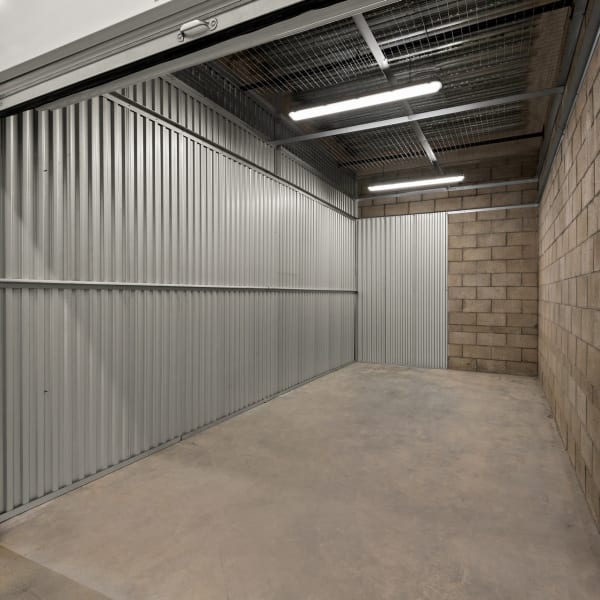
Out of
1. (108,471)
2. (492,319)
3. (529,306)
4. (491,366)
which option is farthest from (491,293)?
(108,471)

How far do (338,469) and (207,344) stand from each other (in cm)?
212

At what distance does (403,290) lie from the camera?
30.5 feet

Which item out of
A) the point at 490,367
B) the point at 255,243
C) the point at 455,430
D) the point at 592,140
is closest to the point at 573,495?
the point at 455,430

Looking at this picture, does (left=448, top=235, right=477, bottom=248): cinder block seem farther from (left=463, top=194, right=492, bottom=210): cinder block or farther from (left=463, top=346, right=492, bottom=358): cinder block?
(left=463, top=346, right=492, bottom=358): cinder block

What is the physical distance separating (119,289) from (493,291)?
24.1 feet

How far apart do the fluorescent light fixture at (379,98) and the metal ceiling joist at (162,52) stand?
2.82m

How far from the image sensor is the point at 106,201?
3715 millimetres

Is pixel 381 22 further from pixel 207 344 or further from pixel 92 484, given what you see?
pixel 92 484

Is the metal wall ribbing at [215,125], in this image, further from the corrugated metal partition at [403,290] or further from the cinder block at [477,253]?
the cinder block at [477,253]

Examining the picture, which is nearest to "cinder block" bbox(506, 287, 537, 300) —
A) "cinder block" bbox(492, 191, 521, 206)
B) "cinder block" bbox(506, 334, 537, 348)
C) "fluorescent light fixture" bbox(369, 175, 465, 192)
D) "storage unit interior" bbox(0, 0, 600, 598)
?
"cinder block" bbox(506, 334, 537, 348)

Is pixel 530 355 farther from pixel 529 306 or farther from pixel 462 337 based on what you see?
pixel 462 337

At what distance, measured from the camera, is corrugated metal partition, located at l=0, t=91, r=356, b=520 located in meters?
3.08

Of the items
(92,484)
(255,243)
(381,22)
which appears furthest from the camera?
(255,243)

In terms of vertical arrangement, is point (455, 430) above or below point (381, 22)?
below
